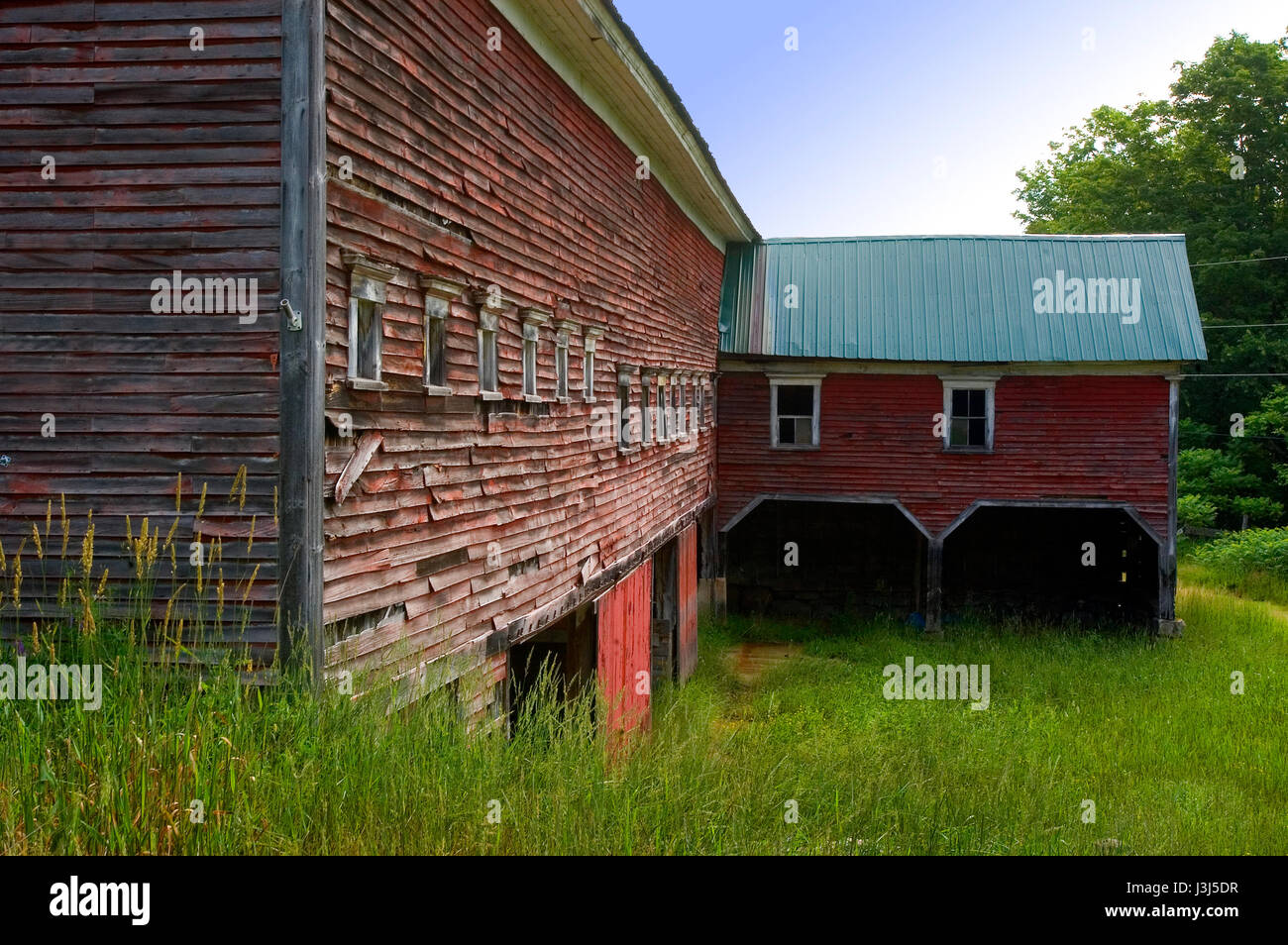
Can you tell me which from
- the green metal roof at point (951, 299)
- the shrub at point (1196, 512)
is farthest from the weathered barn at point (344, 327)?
the shrub at point (1196, 512)

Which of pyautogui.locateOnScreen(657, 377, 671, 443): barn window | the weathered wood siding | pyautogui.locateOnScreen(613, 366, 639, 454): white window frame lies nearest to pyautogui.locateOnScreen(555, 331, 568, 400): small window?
pyautogui.locateOnScreen(613, 366, 639, 454): white window frame

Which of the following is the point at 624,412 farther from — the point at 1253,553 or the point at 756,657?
the point at 1253,553

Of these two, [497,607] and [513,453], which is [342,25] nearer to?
[513,453]

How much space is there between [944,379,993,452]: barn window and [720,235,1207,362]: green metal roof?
673mm

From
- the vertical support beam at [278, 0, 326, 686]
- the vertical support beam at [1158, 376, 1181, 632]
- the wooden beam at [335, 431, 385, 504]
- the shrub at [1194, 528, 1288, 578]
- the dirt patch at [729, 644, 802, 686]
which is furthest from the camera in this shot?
the shrub at [1194, 528, 1288, 578]

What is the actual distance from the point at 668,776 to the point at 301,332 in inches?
127

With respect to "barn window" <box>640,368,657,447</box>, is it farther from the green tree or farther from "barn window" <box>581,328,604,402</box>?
the green tree

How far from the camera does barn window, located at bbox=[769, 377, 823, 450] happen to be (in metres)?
20.5

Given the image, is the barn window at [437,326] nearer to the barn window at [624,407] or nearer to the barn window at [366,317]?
the barn window at [366,317]

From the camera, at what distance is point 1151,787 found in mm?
10555

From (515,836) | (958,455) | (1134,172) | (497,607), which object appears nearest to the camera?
(515,836)
